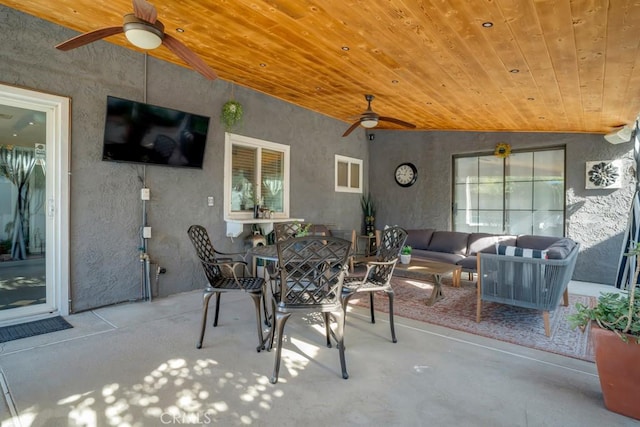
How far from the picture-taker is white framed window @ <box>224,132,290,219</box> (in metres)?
5.25

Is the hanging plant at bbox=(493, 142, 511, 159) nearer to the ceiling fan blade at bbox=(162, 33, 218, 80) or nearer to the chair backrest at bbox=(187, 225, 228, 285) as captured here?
the ceiling fan blade at bbox=(162, 33, 218, 80)

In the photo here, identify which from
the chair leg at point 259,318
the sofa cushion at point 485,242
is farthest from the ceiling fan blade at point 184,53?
the sofa cushion at point 485,242

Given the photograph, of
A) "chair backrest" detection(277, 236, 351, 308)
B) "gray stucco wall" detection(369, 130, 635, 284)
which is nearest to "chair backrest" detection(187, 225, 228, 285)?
"chair backrest" detection(277, 236, 351, 308)

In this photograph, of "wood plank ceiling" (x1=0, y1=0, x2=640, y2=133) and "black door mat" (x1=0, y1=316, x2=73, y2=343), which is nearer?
"wood plank ceiling" (x1=0, y1=0, x2=640, y2=133)

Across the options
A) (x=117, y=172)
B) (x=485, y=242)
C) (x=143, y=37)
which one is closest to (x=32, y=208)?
(x=117, y=172)

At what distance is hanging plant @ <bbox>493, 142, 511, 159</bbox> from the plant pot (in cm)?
513

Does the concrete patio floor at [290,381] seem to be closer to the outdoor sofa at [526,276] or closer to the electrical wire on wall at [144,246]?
the outdoor sofa at [526,276]

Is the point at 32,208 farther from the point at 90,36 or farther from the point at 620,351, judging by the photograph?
the point at 620,351

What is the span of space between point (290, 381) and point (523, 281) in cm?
245

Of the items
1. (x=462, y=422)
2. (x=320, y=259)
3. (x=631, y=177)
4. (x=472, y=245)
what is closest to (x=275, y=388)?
(x=320, y=259)

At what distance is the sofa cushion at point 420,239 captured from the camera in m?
6.50

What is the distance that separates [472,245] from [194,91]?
505 centimetres

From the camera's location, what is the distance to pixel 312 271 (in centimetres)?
247

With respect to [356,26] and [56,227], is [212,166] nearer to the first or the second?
[56,227]
